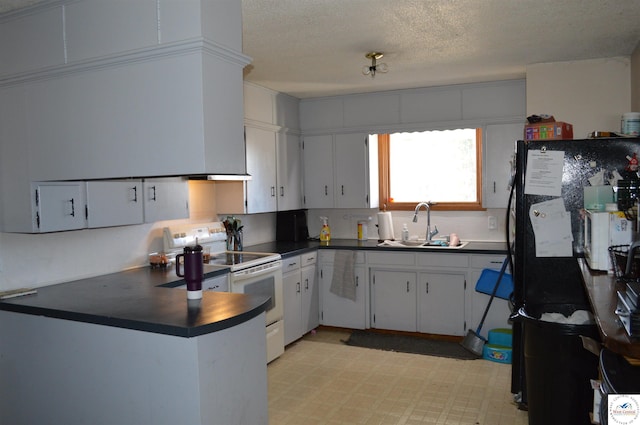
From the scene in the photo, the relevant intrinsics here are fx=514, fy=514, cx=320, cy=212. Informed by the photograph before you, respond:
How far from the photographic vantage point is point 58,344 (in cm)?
256

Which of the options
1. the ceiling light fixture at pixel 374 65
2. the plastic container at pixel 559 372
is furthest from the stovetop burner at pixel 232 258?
the plastic container at pixel 559 372

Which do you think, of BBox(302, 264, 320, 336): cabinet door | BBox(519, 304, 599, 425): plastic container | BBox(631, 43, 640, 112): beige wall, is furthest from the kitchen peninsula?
BBox(631, 43, 640, 112): beige wall

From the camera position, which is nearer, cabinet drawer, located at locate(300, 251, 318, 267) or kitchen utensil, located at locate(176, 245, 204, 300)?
kitchen utensil, located at locate(176, 245, 204, 300)

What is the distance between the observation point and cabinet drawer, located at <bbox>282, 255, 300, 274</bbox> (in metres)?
4.48

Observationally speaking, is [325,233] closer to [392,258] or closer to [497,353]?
[392,258]

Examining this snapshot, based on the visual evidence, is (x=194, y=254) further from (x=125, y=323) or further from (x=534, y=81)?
(x=534, y=81)

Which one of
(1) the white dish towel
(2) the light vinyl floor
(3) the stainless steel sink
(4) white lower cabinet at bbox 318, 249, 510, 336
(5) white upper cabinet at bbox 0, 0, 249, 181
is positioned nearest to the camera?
(5) white upper cabinet at bbox 0, 0, 249, 181

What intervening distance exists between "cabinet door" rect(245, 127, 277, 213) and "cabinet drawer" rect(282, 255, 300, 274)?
0.53 meters

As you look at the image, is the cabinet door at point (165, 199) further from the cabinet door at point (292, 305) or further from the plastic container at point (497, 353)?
the plastic container at point (497, 353)

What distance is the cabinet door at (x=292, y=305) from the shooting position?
4520mm

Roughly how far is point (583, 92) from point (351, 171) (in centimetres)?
221

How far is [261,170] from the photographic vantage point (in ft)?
15.5

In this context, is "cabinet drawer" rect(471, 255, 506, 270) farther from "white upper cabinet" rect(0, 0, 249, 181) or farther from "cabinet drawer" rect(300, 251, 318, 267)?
"white upper cabinet" rect(0, 0, 249, 181)

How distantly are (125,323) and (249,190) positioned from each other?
235 cm
